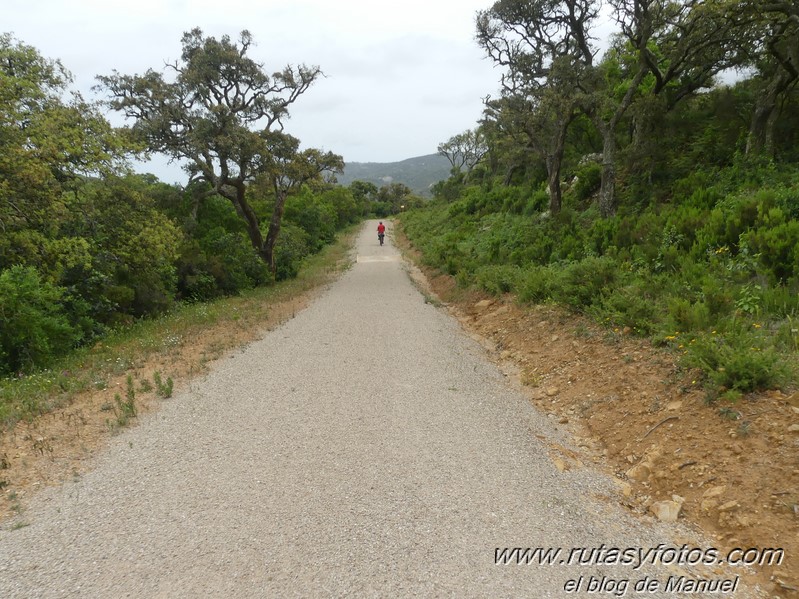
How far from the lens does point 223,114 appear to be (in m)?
15.4

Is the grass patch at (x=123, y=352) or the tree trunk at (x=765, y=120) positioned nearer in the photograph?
the grass patch at (x=123, y=352)

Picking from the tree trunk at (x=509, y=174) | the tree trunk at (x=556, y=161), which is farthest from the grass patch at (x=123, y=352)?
the tree trunk at (x=509, y=174)

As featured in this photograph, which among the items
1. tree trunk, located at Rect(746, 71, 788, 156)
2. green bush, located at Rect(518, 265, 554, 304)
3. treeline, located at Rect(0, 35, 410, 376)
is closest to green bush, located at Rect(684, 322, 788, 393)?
green bush, located at Rect(518, 265, 554, 304)

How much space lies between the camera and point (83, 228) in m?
11.0

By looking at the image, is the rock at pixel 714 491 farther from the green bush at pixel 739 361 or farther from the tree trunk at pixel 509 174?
the tree trunk at pixel 509 174

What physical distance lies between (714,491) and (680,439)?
2.44 feet

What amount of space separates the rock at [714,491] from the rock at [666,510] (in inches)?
8.7

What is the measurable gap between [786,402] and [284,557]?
183 inches

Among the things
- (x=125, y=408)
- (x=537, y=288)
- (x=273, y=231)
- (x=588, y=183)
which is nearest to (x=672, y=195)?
(x=588, y=183)

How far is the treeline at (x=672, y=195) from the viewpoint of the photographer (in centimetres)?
613

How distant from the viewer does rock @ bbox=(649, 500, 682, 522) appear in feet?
11.5

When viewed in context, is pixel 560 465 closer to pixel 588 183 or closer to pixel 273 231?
pixel 588 183

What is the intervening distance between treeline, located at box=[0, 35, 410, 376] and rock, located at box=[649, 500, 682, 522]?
9531mm

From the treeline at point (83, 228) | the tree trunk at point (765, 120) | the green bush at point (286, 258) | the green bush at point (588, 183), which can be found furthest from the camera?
the green bush at point (286, 258)
